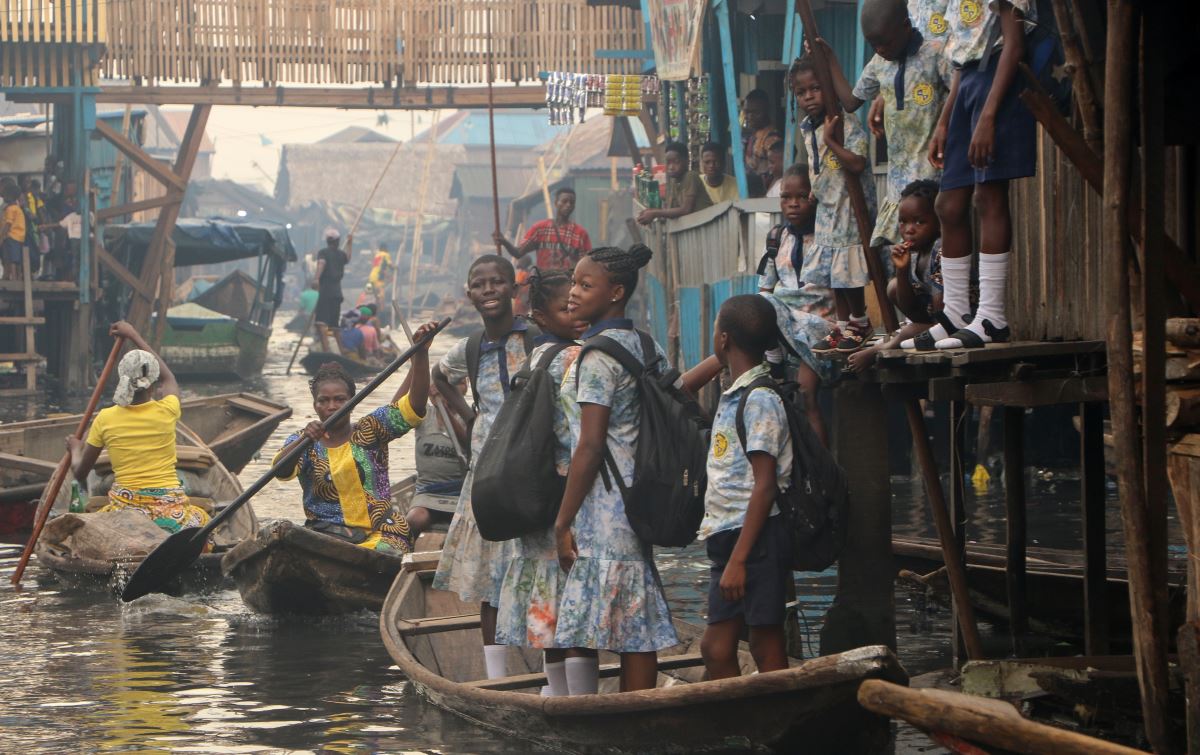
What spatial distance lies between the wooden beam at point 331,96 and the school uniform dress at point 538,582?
16.4 m

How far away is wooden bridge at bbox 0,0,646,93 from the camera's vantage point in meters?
21.8

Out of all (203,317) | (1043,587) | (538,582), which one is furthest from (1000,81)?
(203,317)

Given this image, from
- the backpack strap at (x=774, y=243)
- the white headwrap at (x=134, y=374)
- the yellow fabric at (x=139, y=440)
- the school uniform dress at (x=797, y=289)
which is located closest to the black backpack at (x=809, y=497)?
the school uniform dress at (x=797, y=289)

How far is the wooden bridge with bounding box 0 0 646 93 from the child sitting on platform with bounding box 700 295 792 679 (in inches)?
650

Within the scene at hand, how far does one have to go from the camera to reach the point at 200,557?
8.98 meters

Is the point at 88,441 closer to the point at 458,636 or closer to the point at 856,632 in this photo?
the point at 458,636

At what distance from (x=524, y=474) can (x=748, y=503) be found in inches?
29.9

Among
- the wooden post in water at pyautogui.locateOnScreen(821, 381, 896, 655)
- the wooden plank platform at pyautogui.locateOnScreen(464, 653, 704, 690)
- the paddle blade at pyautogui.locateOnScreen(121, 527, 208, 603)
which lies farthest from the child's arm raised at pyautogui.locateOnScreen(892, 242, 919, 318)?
the paddle blade at pyautogui.locateOnScreen(121, 527, 208, 603)

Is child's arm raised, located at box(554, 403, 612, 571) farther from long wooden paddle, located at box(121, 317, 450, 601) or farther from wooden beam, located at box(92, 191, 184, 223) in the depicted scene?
wooden beam, located at box(92, 191, 184, 223)

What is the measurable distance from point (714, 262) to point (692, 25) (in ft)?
7.96

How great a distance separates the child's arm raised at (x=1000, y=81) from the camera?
5492mm

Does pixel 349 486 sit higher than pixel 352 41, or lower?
lower

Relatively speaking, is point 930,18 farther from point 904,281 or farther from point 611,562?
point 611,562

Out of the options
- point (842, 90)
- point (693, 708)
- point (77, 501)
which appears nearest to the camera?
point (693, 708)
